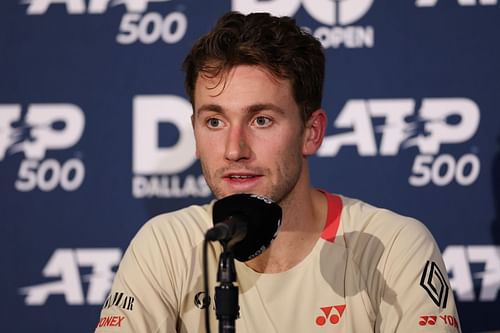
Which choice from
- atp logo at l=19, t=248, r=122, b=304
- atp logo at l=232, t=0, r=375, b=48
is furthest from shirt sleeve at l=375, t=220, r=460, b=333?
atp logo at l=19, t=248, r=122, b=304

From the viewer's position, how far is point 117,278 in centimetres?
191

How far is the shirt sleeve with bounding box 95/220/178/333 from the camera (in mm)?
1808

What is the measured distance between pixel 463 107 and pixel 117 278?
1404 millimetres

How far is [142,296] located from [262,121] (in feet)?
1.67

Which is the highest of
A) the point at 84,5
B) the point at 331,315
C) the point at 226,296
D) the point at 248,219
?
the point at 84,5

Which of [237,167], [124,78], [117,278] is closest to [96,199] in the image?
[124,78]

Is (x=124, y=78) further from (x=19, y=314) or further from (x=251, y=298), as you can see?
(x=251, y=298)

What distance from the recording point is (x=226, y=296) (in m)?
1.25

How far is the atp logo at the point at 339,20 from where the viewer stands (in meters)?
2.74

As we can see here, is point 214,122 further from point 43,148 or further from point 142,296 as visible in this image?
point 43,148

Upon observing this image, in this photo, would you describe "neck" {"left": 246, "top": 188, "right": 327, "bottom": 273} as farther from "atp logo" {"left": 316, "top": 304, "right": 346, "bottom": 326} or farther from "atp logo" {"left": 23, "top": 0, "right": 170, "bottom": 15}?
"atp logo" {"left": 23, "top": 0, "right": 170, "bottom": 15}

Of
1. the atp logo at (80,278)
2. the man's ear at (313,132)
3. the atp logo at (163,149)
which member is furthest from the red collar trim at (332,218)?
the atp logo at (80,278)

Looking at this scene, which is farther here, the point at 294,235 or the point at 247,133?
the point at 294,235

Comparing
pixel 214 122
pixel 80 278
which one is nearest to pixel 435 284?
pixel 214 122
